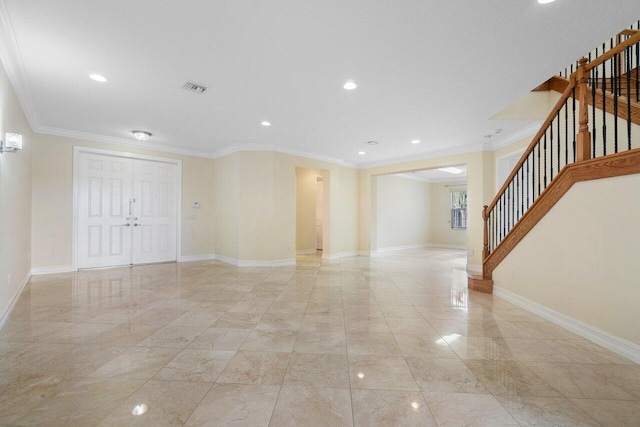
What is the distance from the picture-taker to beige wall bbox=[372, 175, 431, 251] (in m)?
9.23

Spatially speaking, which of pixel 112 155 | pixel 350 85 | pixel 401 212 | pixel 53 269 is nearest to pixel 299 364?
pixel 350 85

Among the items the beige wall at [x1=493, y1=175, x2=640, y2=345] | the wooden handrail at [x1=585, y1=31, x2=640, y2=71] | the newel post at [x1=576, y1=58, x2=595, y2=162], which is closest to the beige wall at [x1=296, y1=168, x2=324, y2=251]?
the beige wall at [x1=493, y1=175, x2=640, y2=345]

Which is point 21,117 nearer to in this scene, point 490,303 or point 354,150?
point 354,150

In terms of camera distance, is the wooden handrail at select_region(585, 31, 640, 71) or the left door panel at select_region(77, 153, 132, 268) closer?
the wooden handrail at select_region(585, 31, 640, 71)

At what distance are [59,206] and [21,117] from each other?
1.90 m

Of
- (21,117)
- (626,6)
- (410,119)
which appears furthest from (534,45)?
(21,117)

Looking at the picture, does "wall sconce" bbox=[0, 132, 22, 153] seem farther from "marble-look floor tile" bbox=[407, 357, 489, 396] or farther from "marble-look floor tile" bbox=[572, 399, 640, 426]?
"marble-look floor tile" bbox=[572, 399, 640, 426]

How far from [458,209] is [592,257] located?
8655mm

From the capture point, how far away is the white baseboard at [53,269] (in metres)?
4.93

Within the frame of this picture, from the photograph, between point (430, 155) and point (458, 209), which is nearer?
point (430, 155)

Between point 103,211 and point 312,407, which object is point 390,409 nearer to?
point 312,407

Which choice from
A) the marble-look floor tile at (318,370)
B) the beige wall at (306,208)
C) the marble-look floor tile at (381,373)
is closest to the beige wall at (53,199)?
the beige wall at (306,208)

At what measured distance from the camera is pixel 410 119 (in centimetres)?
445

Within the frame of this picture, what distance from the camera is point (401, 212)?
10.0 m
